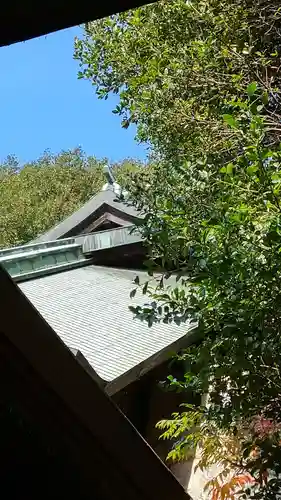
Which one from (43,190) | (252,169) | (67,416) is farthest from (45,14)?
(43,190)

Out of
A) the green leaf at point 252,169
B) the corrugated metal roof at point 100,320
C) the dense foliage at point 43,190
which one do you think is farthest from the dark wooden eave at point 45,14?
the dense foliage at point 43,190

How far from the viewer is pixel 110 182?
3.63 metres

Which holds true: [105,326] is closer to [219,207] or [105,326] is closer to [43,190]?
[219,207]

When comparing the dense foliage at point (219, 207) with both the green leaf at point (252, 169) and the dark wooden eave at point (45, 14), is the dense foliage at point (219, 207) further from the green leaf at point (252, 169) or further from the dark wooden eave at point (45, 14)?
the dark wooden eave at point (45, 14)

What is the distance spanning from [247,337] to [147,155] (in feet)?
5.04

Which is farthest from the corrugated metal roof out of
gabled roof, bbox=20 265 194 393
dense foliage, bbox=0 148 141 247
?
dense foliage, bbox=0 148 141 247

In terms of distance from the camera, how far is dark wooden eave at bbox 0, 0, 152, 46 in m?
0.32

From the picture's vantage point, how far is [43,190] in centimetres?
655

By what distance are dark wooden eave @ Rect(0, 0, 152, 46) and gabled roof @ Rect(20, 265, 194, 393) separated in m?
1.14

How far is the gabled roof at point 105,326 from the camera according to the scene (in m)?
1.94

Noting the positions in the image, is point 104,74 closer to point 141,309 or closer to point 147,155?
point 147,155

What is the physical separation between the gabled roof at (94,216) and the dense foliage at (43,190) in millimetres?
1809

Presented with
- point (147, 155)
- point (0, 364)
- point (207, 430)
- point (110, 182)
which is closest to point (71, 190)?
point (110, 182)

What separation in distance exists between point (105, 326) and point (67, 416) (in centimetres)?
194
